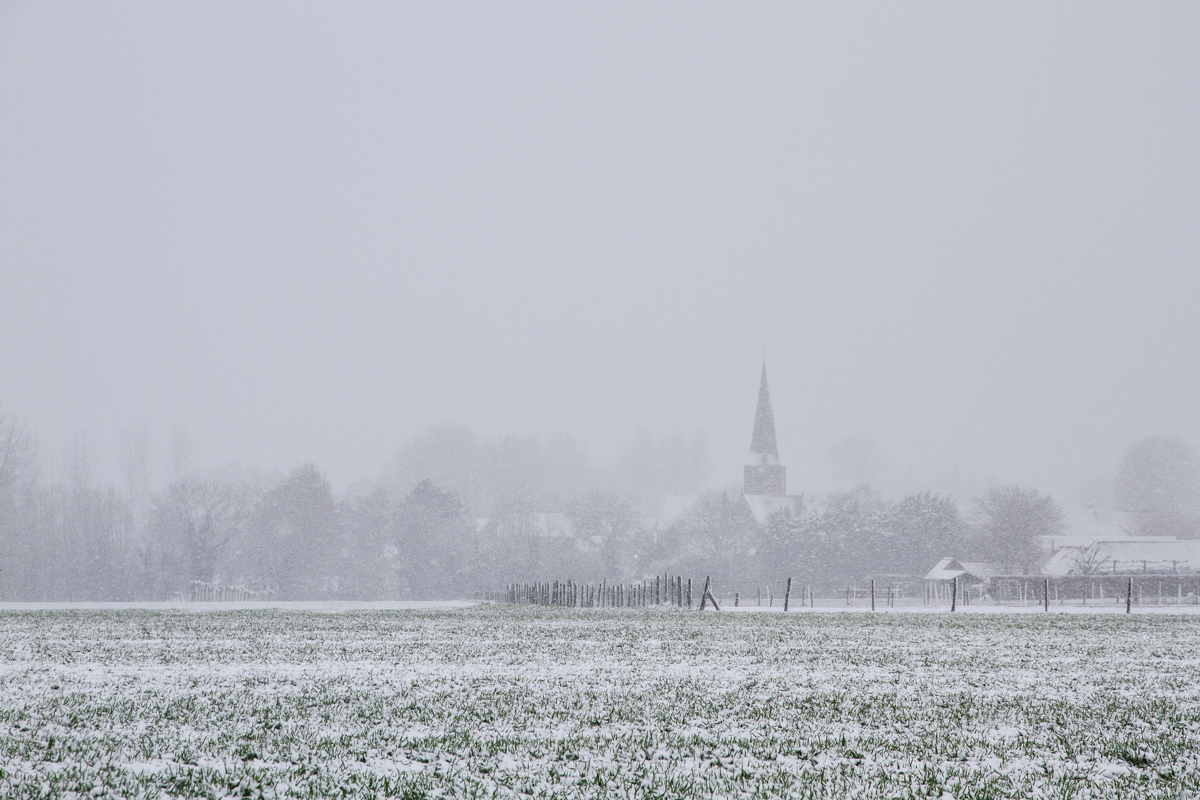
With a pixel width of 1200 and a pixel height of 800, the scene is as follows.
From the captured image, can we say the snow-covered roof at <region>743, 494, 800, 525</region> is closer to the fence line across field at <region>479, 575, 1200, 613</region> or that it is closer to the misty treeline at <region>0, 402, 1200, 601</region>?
the misty treeline at <region>0, 402, 1200, 601</region>

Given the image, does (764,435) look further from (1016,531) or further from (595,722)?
(595,722)

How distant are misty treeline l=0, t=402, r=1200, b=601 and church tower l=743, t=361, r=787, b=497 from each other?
105 feet

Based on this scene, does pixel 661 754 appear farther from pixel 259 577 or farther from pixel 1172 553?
pixel 259 577

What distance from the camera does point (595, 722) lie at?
33.8 ft

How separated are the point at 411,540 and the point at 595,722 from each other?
96659 mm

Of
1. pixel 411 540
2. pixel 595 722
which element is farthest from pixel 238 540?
pixel 595 722

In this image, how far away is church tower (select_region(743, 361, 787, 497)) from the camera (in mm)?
154000

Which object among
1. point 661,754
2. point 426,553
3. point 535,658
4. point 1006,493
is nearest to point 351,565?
point 426,553

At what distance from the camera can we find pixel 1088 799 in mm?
7504

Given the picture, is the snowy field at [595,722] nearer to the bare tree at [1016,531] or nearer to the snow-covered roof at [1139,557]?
the snow-covered roof at [1139,557]

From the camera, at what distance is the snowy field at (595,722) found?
7.89 metres

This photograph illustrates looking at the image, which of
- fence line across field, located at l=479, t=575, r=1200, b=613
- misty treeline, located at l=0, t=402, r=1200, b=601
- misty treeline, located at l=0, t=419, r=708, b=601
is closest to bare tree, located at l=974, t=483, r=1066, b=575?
misty treeline, located at l=0, t=402, r=1200, b=601

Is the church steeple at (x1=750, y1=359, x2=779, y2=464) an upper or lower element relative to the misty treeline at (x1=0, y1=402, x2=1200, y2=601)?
upper

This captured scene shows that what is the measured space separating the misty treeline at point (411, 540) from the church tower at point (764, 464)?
31.9 meters
